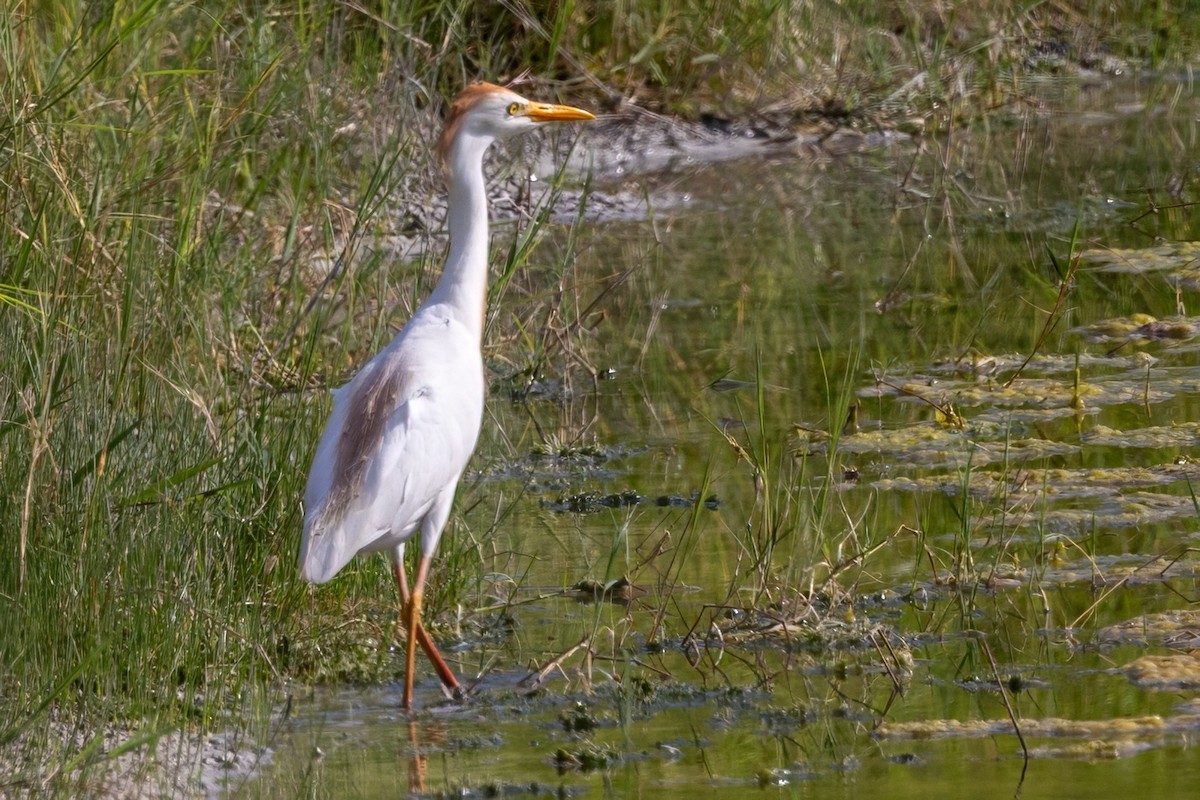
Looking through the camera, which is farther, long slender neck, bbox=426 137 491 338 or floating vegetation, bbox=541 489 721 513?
floating vegetation, bbox=541 489 721 513

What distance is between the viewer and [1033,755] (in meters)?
3.55

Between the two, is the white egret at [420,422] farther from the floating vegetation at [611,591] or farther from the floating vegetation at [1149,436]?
the floating vegetation at [1149,436]

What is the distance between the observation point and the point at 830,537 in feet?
16.4

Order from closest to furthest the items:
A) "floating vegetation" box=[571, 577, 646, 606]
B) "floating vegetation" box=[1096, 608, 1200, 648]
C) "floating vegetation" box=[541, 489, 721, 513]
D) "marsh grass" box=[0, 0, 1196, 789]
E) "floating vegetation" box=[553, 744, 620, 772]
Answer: "floating vegetation" box=[553, 744, 620, 772]
"marsh grass" box=[0, 0, 1196, 789]
"floating vegetation" box=[1096, 608, 1200, 648]
"floating vegetation" box=[571, 577, 646, 606]
"floating vegetation" box=[541, 489, 721, 513]

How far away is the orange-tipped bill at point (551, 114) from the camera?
5.03 meters

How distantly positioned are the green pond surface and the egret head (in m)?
0.98

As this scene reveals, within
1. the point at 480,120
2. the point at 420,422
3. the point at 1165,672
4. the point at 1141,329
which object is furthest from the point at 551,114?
the point at 1141,329

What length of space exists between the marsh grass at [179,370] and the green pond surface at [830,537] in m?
0.15

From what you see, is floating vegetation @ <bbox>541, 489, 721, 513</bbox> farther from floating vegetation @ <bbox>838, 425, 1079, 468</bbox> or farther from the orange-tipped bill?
the orange-tipped bill

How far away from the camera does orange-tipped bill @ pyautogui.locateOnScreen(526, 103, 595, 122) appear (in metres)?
5.03

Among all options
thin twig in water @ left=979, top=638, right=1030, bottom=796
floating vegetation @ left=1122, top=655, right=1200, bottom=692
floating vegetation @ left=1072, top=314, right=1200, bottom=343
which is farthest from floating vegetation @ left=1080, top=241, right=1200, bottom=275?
thin twig in water @ left=979, top=638, right=1030, bottom=796

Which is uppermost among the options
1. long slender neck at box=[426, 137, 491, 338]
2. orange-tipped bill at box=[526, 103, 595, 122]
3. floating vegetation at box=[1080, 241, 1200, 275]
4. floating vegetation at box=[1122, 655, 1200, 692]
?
orange-tipped bill at box=[526, 103, 595, 122]

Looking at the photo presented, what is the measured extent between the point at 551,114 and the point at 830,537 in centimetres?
139

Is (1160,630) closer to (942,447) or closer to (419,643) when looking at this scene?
(942,447)
